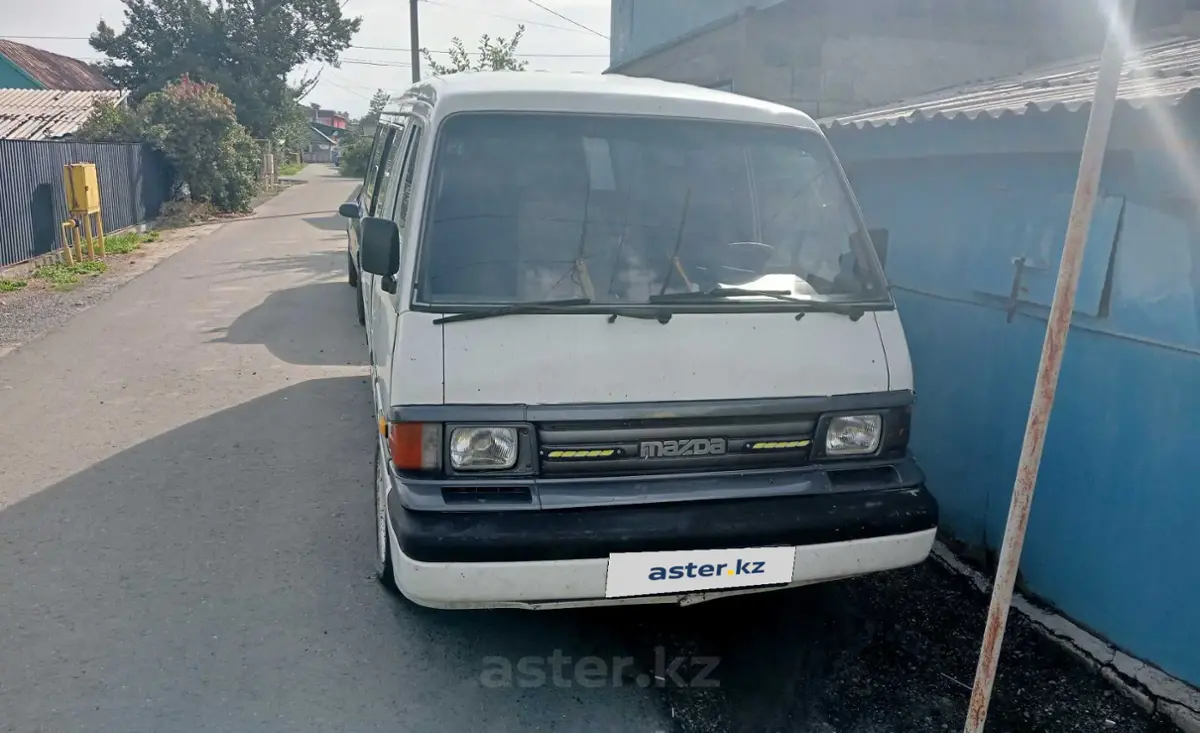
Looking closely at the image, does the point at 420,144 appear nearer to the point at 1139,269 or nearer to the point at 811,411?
the point at 811,411

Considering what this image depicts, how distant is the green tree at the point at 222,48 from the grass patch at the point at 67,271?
69.4ft

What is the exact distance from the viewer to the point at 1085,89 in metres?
4.16

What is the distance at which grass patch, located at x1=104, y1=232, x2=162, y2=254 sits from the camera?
601 inches

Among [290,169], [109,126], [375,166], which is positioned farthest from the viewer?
[290,169]

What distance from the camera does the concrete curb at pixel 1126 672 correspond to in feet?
10.4

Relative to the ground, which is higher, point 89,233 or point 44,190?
point 44,190

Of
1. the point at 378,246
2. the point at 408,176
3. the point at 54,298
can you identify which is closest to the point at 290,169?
A: the point at 54,298

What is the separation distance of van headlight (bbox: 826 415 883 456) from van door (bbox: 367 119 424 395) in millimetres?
1604

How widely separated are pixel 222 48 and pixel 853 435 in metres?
35.0

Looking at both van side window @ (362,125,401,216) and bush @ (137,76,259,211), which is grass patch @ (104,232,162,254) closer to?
bush @ (137,76,259,211)

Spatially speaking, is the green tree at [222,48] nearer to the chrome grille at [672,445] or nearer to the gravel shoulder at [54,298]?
the gravel shoulder at [54,298]

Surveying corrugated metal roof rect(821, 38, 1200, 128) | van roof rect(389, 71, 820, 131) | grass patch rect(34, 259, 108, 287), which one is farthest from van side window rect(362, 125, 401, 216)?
grass patch rect(34, 259, 108, 287)

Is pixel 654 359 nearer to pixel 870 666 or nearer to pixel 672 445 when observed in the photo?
pixel 672 445

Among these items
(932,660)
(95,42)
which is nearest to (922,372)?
(932,660)
